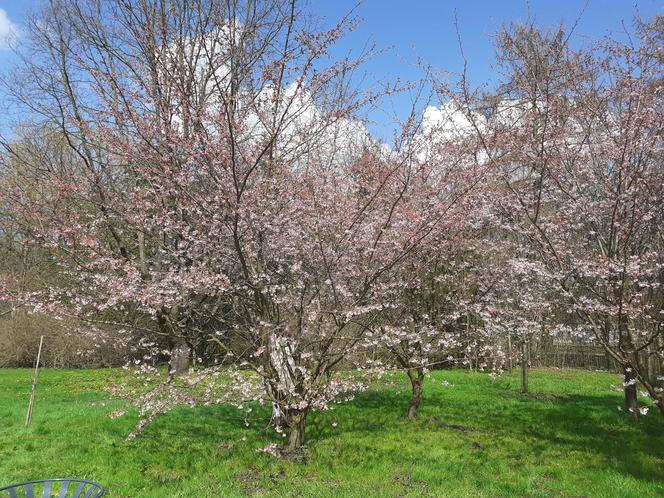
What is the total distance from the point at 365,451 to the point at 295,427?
2.84 feet

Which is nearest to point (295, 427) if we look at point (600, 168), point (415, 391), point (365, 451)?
point (365, 451)

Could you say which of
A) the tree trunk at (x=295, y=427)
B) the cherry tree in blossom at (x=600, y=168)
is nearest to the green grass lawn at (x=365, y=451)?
the tree trunk at (x=295, y=427)

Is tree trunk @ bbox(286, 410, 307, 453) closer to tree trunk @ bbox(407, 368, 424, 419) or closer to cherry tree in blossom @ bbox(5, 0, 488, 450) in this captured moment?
cherry tree in blossom @ bbox(5, 0, 488, 450)

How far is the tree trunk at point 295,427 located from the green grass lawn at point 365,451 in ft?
0.55

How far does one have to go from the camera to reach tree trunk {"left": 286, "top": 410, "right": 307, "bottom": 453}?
5520 millimetres

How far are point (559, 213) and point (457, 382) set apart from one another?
5.07 m

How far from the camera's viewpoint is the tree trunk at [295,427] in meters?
5.52

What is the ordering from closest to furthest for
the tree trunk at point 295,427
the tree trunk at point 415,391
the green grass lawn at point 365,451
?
the green grass lawn at point 365,451 < the tree trunk at point 295,427 < the tree trunk at point 415,391

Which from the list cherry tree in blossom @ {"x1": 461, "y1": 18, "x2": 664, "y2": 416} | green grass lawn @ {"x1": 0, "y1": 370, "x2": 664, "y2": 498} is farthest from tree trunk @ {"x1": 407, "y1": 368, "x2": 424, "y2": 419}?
cherry tree in blossom @ {"x1": 461, "y1": 18, "x2": 664, "y2": 416}

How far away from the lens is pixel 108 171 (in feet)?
36.4

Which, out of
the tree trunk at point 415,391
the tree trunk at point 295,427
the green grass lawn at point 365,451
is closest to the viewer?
the green grass lawn at point 365,451

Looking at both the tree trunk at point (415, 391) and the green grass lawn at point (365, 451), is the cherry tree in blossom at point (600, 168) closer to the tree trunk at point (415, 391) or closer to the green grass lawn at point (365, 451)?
the green grass lawn at point (365, 451)

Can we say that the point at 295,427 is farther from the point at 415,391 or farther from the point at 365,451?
the point at 415,391

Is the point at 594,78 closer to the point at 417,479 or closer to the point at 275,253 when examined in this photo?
the point at 275,253
